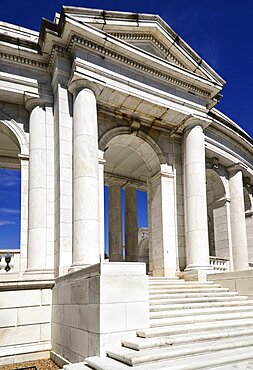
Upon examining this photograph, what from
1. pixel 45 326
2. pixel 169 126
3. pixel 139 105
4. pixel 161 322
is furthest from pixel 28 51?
pixel 161 322

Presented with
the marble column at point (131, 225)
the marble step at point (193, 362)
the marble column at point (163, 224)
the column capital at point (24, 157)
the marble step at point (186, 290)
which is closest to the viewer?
the marble step at point (193, 362)

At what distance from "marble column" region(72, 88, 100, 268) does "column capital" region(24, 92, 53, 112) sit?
2128 millimetres

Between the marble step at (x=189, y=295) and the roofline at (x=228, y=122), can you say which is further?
the roofline at (x=228, y=122)

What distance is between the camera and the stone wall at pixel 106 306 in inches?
413

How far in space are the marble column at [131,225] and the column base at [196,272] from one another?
12186 mm

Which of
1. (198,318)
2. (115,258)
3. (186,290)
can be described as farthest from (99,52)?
(115,258)

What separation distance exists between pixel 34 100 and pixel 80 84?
283 centimetres

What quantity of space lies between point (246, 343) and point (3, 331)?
10.1 meters

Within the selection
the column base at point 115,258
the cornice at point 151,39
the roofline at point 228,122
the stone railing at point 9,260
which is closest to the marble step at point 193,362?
the stone railing at point 9,260

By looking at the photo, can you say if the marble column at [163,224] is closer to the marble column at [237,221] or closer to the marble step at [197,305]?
the marble step at [197,305]

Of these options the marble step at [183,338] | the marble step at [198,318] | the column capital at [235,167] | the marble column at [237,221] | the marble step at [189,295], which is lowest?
the marble step at [183,338]

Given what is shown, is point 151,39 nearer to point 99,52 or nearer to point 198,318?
point 99,52

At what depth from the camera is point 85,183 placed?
56.3 feet

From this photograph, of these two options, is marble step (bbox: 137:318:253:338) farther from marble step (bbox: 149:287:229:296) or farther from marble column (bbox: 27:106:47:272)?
marble column (bbox: 27:106:47:272)
